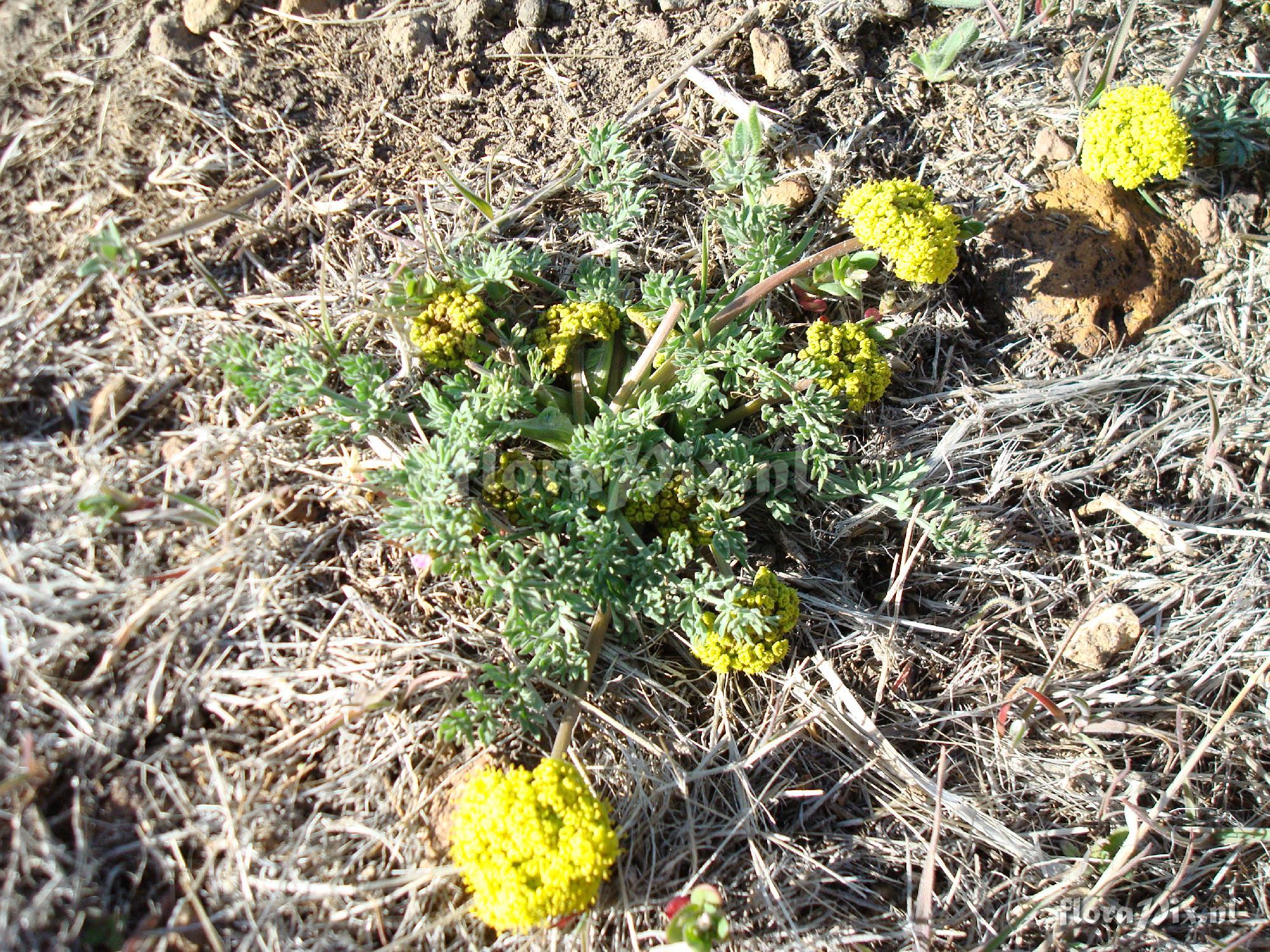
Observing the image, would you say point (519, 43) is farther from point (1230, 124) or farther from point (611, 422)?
point (1230, 124)

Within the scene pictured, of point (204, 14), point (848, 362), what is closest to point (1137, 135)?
point (848, 362)

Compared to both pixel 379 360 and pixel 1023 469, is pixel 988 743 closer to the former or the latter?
pixel 1023 469

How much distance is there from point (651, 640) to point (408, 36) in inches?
105

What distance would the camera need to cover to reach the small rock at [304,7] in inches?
133

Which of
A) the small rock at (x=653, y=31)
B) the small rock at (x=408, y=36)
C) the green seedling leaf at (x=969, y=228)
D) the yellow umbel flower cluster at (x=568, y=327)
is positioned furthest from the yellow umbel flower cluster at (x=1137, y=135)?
the small rock at (x=408, y=36)

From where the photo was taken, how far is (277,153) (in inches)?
128

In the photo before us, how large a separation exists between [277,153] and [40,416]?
4.33 feet

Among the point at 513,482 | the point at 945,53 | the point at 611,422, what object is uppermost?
the point at 945,53

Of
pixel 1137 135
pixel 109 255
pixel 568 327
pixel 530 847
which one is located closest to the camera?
pixel 530 847

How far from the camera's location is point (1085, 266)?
327 centimetres

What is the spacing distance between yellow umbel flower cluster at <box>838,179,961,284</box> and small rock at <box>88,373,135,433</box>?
2613mm

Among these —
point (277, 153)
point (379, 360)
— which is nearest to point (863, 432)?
point (379, 360)

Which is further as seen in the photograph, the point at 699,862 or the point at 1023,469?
the point at 1023,469

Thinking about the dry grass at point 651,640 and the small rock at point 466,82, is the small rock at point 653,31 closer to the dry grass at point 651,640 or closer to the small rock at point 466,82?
the dry grass at point 651,640
